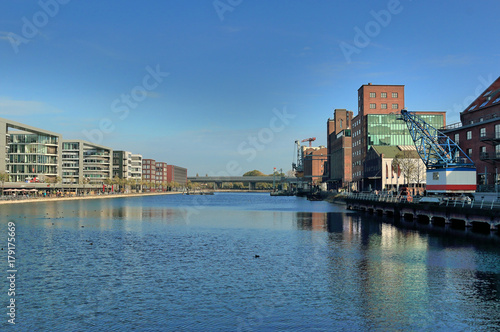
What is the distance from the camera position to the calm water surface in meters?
23.3

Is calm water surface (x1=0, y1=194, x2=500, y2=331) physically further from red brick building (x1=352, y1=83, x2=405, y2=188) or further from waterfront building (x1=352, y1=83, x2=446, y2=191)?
red brick building (x1=352, y1=83, x2=405, y2=188)

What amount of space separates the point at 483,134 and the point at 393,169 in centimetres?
5568

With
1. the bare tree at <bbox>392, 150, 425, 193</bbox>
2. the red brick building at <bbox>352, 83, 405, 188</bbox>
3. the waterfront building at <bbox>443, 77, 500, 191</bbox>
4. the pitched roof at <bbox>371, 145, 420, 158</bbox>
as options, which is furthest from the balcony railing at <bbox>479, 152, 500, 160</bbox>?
the red brick building at <bbox>352, 83, 405, 188</bbox>

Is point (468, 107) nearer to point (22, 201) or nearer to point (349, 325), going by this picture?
point (349, 325)

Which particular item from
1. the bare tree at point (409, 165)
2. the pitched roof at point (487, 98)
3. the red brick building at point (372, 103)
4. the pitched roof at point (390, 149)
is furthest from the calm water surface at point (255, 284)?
the red brick building at point (372, 103)

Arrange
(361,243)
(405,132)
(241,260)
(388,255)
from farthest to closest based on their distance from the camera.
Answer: (405,132), (361,243), (388,255), (241,260)

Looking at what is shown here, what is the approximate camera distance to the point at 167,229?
228 ft

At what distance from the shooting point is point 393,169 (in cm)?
14350

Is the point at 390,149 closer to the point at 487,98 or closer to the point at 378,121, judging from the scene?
the point at 378,121

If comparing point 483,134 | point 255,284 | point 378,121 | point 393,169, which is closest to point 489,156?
point 483,134

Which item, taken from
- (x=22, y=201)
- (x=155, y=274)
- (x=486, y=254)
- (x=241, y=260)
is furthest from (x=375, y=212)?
(x=22, y=201)

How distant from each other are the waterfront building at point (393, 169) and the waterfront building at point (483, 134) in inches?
1173

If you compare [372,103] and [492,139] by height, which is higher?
[372,103]

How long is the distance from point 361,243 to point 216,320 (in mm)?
32454
